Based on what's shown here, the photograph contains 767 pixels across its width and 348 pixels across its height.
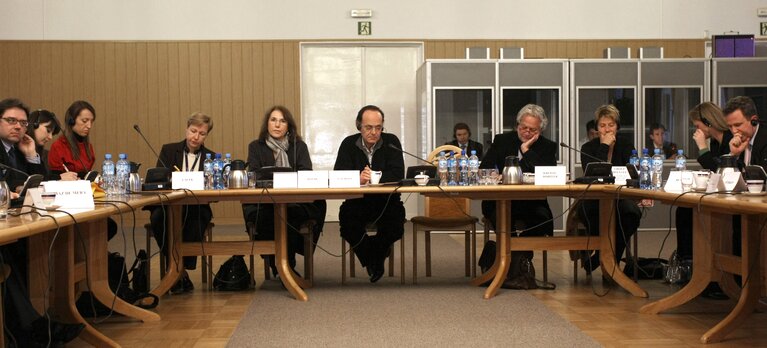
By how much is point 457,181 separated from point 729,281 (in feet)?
4.71

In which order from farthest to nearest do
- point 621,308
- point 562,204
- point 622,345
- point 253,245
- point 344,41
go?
point 344,41
point 562,204
point 253,245
point 621,308
point 622,345

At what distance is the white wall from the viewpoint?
8.67 m

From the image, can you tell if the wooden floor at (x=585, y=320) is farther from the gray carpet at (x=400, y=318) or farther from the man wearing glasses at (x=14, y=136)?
the man wearing glasses at (x=14, y=136)

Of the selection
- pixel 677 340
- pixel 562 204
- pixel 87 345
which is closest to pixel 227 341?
pixel 87 345

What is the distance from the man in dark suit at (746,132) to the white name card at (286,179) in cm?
220

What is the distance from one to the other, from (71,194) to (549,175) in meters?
2.39

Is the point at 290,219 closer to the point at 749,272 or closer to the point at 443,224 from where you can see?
the point at 443,224

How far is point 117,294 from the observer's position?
12.1ft

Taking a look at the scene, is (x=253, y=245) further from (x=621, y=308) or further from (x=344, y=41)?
(x=344, y=41)

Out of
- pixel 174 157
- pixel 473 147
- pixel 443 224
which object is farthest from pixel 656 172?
pixel 473 147

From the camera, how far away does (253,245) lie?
4281 millimetres

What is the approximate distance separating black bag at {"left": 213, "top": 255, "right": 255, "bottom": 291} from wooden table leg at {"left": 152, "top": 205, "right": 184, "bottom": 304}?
10.1 inches

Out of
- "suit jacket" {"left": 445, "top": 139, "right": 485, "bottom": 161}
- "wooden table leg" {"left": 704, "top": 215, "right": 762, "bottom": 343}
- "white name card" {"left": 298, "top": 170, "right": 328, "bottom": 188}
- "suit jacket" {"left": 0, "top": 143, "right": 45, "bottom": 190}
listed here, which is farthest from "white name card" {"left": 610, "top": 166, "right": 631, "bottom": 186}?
"suit jacket" {"left": 445, "top": 139, "right": 485, "bottom": 161}

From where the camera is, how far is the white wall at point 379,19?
8.67 meters
